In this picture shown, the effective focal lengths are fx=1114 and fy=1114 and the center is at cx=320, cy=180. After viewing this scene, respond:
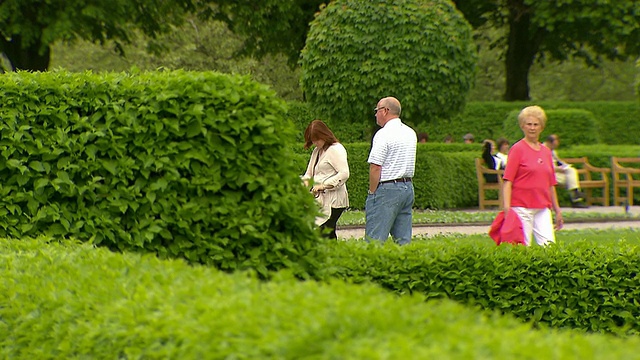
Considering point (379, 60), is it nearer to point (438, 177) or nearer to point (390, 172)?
point (438, 177)

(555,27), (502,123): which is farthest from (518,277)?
(555,27)

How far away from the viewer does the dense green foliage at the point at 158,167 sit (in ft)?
21.8

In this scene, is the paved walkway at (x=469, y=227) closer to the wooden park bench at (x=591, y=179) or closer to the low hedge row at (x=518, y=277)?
the wooden park bench at (x=591, y=179)

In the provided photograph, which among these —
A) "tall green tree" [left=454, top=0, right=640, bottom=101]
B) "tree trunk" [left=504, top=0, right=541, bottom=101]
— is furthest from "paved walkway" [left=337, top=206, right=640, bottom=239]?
"tree trunk" [left=504, top=0, right=541, bottom=101]

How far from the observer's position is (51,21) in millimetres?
26719

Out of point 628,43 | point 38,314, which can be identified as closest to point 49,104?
point 38,314

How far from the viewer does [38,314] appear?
17.8 feet

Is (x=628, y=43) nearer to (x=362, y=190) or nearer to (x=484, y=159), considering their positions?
(x=484, y=159)

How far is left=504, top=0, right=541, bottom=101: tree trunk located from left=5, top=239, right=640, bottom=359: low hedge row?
2898 centimetres

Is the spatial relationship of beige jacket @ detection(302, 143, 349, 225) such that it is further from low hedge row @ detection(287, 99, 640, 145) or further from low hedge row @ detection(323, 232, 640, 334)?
low hedge row @ detection(287, 99, 640, 145)

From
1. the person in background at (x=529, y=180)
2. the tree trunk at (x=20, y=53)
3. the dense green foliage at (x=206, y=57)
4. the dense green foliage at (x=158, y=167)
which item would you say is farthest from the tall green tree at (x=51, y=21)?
the dense green foliage at (x=158, y=167)

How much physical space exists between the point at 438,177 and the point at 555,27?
12.6 m

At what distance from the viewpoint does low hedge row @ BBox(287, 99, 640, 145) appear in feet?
96.9

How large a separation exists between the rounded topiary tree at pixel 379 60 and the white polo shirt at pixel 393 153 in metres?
12.0
